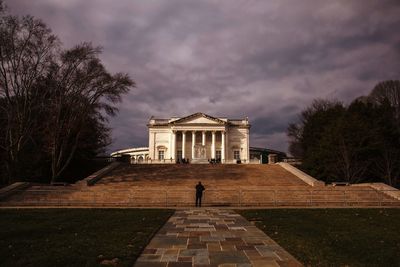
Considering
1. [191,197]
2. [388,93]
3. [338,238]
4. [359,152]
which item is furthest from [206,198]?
[388,93]

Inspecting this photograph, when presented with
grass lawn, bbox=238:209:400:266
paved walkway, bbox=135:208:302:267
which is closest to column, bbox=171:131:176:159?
grass lawn, bbox=238:209:400:266

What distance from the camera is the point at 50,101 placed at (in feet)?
101

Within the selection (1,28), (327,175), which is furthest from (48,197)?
(327,175)

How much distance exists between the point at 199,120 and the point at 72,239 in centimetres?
6529

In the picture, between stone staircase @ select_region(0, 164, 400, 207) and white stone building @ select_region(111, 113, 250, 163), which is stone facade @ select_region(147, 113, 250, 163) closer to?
white stone building @ select_region(111, 113, 250, 163)

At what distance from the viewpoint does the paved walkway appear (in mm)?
7219

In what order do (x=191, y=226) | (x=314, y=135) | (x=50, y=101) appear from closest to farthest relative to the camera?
(x=191, y=226)
(x=50, y=101)
(x=314, y=135)

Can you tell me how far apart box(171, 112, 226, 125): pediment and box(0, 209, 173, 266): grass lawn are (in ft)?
196

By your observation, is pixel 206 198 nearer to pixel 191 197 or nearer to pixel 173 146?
pixel 191 197

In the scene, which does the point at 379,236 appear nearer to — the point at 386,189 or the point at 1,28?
the point at 386,189

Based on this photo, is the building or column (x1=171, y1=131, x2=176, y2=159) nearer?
column (x1=171, y1=131, x2=176, y2=159)

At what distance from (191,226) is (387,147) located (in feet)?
101

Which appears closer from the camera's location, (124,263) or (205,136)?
(124,263)

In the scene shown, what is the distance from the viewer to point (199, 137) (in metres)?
76.4
